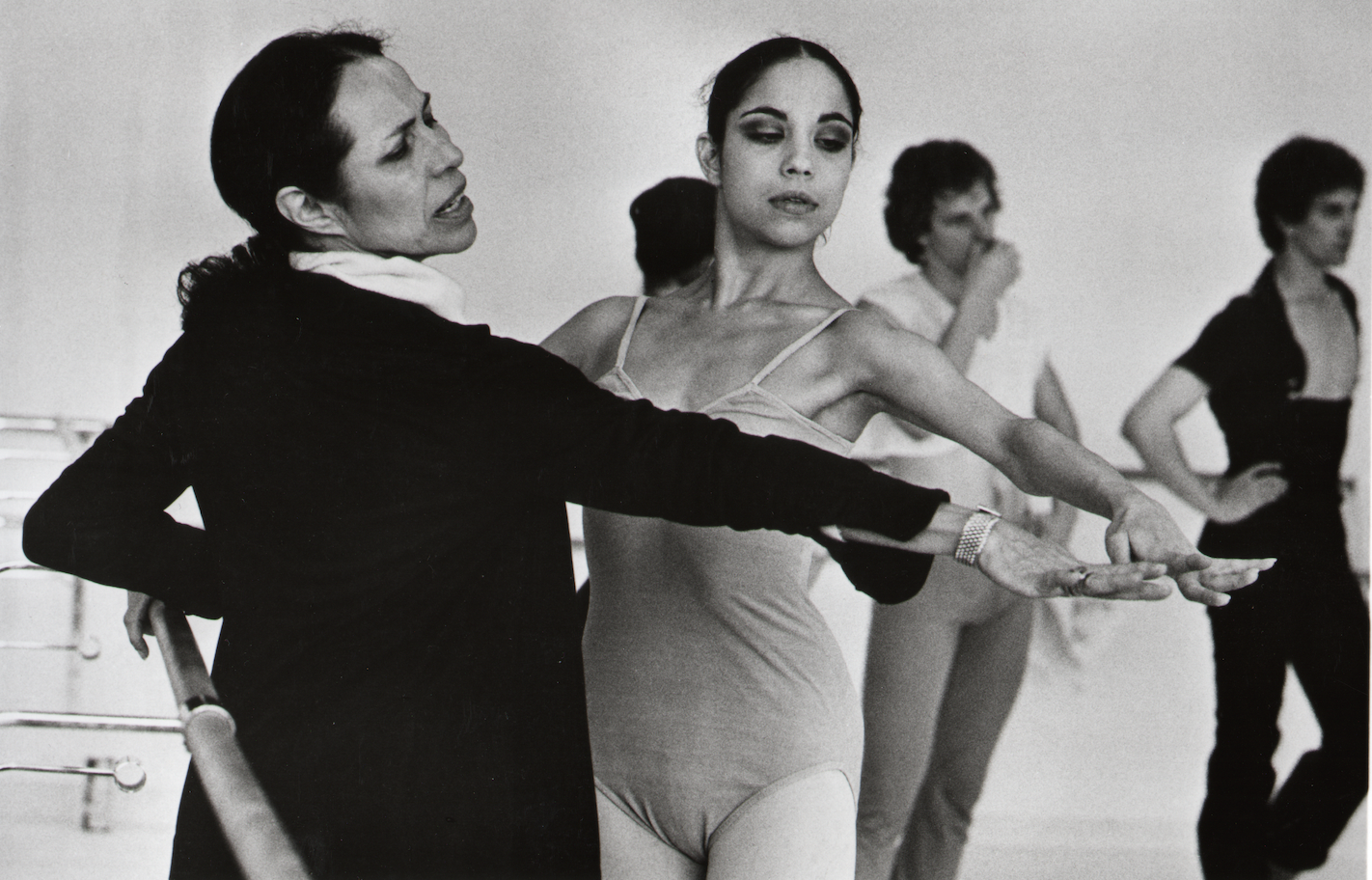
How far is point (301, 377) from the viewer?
55.8 inches

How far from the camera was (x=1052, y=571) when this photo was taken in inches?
46.6

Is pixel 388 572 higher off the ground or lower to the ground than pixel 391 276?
lower

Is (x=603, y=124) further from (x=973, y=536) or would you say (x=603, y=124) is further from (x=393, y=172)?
(x=973, y=536)

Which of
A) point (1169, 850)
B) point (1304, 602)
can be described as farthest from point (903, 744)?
point (1304, 602)

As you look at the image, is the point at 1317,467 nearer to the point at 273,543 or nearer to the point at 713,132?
the point at 713,132

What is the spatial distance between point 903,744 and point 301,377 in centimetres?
153

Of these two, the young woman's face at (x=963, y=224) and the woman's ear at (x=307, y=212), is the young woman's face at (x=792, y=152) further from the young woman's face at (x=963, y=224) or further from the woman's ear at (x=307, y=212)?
the young woman's face at (x=963, y=224)

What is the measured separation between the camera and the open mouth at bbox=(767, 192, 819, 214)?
190cm

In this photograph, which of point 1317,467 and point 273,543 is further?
point 1317,467

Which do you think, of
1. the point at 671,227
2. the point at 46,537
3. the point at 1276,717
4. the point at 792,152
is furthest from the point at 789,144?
the point at 1276,717

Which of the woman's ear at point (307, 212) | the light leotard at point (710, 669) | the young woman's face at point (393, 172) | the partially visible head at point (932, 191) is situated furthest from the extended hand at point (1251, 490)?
the woman's ear at point (307, 212)

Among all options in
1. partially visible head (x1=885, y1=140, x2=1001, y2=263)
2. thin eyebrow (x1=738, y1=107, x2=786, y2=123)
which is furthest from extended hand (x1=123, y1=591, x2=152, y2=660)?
partially visible head (x1=885, y1=140, x2=1001, y2=263)

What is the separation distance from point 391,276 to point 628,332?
0.44 meters

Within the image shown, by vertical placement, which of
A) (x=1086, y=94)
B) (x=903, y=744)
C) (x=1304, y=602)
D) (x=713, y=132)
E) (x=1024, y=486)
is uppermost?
(x=1086, y=94)
